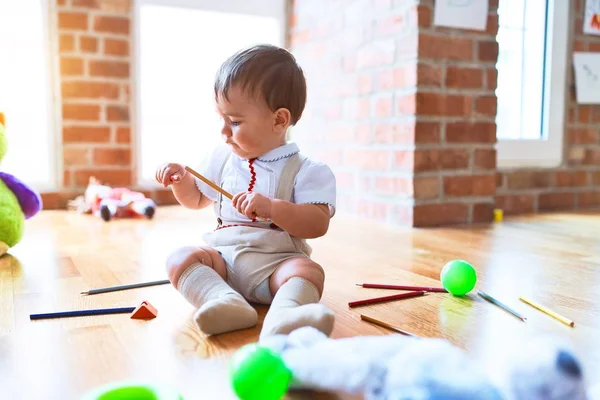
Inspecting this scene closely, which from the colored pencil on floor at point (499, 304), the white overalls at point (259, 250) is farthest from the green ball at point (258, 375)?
the colored pencil on floor at point (499, 304)

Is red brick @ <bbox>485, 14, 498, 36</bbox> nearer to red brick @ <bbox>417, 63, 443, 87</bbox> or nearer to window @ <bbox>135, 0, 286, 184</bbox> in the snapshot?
red brick @ <bbox>417, 63, 443, 87</bbox>

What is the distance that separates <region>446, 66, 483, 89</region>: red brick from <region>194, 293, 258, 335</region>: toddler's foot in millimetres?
1378

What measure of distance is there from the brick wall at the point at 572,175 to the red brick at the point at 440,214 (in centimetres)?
39

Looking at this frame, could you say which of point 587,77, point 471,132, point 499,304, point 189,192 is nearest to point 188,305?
point 189,192

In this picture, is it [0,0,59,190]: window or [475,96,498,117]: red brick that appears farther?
[0,0,59,190]: window

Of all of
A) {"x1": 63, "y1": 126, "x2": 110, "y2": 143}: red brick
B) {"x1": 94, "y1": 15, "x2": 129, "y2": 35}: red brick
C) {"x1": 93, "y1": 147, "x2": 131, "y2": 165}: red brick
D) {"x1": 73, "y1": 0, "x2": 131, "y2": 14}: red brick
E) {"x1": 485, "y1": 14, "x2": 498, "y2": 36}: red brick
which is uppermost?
{"x1": 73, "y1": 0, "x2": 131, "y2": 14}: red brick

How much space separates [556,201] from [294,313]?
82.7 inches

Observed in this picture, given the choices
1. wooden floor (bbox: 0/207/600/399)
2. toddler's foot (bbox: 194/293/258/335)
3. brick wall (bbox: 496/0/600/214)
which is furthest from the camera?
brick wall (bbox: 496/0/600/214)

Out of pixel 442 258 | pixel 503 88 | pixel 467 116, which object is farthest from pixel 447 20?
pixel 442 258

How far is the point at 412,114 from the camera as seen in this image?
79.7 inches

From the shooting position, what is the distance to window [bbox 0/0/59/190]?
232 centimetres

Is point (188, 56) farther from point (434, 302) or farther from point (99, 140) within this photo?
point (434, 302)

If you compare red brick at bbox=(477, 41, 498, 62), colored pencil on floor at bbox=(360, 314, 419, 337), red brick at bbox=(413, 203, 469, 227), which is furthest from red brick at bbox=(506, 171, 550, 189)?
colored pencil on floor at bbox=(360, 314, 419, 337)

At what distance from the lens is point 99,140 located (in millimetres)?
2449
